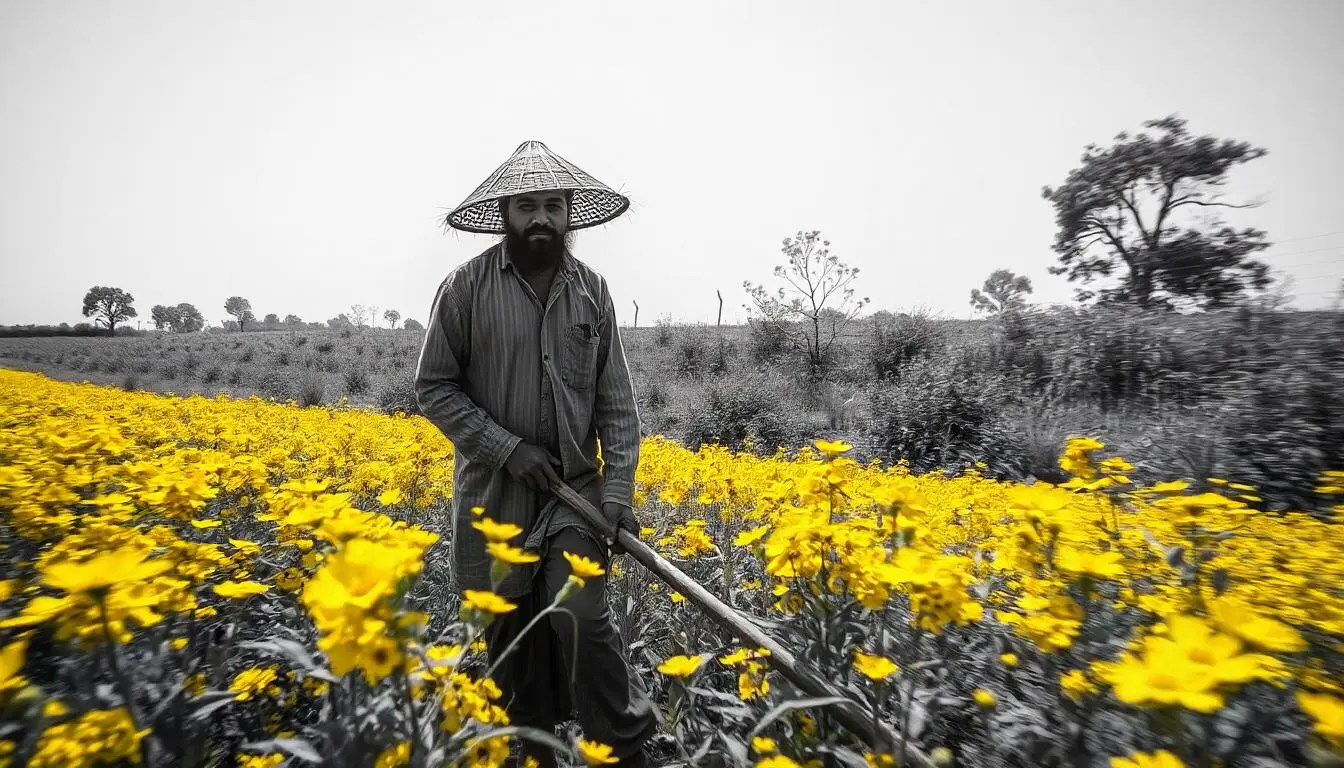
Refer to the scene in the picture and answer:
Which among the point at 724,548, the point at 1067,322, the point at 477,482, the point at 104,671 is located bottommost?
the point at 724,548

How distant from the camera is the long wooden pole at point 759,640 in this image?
Answer: 1067 mm

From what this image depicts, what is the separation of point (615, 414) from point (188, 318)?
325ft

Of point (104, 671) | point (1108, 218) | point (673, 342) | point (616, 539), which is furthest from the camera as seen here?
point (673, 342)

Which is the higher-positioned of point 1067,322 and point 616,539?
point 1067,322

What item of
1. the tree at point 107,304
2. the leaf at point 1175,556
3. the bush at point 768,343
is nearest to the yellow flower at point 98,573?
the leaf at point 1175,556

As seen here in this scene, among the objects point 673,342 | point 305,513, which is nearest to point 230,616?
point 305,513

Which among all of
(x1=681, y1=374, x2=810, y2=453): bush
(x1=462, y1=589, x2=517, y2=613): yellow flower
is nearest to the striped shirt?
(x1=462, y1=589, x2=517, y2=613): yellow flower

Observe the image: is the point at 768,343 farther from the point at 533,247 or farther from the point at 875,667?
the point at 875,667

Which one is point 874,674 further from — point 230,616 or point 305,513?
point 230,616

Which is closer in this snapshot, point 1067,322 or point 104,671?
point 104,671

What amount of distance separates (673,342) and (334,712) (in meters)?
26.0

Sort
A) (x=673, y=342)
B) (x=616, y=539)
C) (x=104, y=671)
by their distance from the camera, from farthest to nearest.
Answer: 1. (x=673, y=342)
2. (x=616, y=539)
3. (x=104, y=671)

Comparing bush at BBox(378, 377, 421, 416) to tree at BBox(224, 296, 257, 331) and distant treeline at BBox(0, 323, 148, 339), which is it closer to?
distant treeline at BBox(0, 323, 148, 339)

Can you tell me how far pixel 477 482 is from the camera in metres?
2.00
